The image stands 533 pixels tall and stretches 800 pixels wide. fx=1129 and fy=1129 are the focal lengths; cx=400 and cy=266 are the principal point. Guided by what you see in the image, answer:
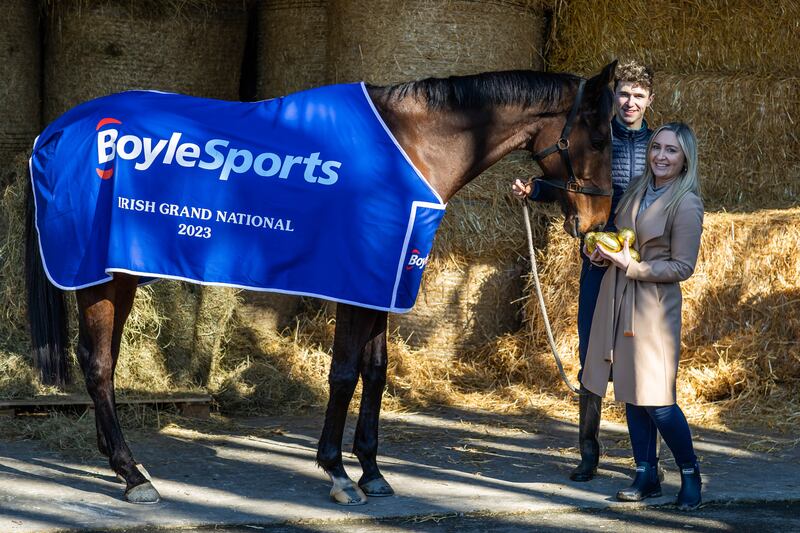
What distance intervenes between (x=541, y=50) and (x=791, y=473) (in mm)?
3135

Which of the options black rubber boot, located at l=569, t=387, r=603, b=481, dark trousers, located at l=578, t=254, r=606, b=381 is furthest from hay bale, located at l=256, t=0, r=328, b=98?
black rubber boot, located at l=569, t=387, r=603, b=481

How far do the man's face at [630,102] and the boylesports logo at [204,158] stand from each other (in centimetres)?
123

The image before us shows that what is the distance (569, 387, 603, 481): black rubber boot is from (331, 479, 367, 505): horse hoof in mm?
A: 949

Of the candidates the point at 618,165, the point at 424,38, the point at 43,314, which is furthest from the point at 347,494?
the point at 424,38

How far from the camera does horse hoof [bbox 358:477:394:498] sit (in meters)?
4.28

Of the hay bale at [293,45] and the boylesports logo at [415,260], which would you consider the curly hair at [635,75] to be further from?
the hay bale at [293,45]

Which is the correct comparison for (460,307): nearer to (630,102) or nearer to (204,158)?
(630,102)

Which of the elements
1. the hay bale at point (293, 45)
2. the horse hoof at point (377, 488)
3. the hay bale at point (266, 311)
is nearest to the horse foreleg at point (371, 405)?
the horse hoof at point (377, 488)

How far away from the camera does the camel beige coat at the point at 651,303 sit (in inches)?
162

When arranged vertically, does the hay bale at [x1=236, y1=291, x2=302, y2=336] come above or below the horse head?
below

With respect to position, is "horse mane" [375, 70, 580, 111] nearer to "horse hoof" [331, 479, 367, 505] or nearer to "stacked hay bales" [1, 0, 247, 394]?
"horse hoof" [331, 479, 367, 505]

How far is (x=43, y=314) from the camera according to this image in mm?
4574

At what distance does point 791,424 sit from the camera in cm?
553

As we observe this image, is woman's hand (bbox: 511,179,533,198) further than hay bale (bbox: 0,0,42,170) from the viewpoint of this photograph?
No
